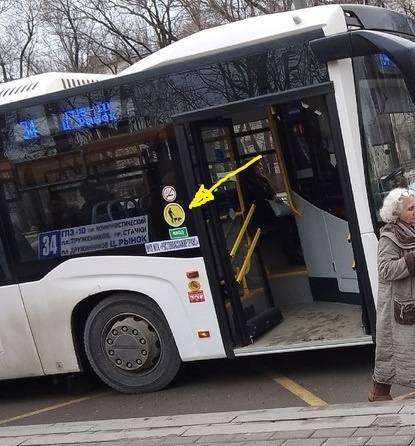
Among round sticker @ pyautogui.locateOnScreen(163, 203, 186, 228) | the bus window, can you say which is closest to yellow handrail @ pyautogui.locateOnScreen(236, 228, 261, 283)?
the bus window

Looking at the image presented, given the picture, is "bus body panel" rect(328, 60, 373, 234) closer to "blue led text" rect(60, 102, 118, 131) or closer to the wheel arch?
"blue led text" rect(60, 102, 118, 131)

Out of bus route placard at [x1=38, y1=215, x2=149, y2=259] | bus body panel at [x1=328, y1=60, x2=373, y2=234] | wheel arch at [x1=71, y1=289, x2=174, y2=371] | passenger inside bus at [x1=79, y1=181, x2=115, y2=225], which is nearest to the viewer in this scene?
bus body panel at [x1=328, y1=60, x2=373, y2=234]

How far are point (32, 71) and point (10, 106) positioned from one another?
2486 cm

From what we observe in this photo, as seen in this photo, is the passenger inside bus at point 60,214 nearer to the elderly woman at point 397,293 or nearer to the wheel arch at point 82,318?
the wheel arch at point 82,318

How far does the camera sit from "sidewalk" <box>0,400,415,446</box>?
183 inches

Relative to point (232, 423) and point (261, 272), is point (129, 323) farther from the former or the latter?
point (232, 423)

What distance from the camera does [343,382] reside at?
698 centimetres

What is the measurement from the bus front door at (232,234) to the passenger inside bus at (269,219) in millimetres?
377

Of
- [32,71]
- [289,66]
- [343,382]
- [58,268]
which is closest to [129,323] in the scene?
[58,268]

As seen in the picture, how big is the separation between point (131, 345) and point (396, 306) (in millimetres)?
3021

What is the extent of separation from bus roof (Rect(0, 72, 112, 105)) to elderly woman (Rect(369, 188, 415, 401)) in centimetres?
345

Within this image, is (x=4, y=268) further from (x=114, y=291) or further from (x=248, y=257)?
(x=248, y=257)

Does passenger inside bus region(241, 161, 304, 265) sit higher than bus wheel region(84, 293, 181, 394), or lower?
higher

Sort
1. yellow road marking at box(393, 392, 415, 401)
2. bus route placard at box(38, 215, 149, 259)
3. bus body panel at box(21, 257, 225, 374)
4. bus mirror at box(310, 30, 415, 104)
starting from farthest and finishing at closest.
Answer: bus route placard at box(38, 215, 149, 259), bus body panel at box(21, 257, 225, 374), yellow road marking at box(393, 392, 415, 401), bus mirror at box(310, 30, 415, 104)
